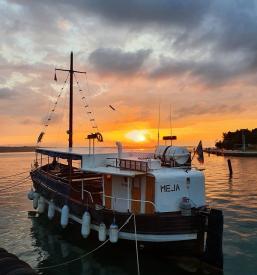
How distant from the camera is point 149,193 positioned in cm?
1748

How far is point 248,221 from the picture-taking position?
25422 mm

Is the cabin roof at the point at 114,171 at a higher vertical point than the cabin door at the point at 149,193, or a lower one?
higher

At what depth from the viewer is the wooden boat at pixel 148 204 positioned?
643 inches

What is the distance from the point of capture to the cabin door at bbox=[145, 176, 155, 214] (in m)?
17.3

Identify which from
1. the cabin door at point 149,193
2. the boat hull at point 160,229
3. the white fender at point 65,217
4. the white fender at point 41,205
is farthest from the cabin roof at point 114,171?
the white fender at point 41,205

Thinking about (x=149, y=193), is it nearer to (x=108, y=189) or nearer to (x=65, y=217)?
(x=108, y=189)

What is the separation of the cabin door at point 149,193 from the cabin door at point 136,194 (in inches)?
19.5

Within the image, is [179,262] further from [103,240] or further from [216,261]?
[103,240]

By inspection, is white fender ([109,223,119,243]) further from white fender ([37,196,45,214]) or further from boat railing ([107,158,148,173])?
white fender ([37,196,45,214])

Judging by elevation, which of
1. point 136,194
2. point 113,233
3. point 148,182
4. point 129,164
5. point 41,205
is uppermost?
point 129,164

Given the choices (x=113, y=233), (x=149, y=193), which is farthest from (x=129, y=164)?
(x=113, y=233)

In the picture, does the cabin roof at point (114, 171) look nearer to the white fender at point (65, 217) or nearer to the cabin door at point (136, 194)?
the cabin door at point (136, 194)

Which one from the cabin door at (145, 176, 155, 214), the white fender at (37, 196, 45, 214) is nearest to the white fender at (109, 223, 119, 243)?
the cabin door at (145, 176, 155, 214)

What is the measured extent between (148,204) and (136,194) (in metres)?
0.87
